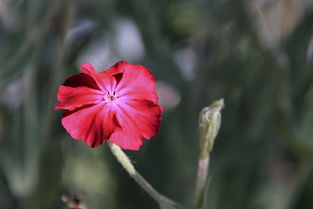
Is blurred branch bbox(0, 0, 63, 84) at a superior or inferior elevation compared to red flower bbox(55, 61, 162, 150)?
superior

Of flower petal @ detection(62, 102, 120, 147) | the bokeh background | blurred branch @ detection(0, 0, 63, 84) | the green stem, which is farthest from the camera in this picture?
the bokeh background

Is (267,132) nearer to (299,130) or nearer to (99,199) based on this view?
(299,130)

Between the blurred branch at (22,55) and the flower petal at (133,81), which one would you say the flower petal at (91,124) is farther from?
the blurred branch at (22,55)

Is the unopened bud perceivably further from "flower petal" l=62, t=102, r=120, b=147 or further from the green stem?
"flower petal" l=62, t=102, r=120, b=147

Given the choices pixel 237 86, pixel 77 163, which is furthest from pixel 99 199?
pixel 237 86

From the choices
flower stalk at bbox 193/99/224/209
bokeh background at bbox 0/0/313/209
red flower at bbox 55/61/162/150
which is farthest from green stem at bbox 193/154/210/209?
bokeh background at bbox 0/0/313/209

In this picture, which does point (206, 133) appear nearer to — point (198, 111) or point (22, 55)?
point (22, 55)
